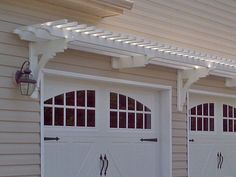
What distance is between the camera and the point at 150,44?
792cm

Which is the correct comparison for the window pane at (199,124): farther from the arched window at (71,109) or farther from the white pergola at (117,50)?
the arched window at (71,109)

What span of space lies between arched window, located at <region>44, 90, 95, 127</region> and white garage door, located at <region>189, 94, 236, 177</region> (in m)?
2.69

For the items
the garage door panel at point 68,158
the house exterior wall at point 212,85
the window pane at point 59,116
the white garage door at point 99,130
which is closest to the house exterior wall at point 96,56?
the house exterior wall at point 212,85

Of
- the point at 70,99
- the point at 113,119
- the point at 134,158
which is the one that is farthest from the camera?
the point at 134,158

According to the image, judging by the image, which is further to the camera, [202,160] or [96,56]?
[202,160]

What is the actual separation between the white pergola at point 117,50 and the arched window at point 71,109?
62cm

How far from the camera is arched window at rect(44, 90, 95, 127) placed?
747 cm

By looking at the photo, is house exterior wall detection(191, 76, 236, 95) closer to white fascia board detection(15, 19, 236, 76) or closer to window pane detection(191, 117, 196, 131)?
→ window pane detection(191, 117, 196, 131)

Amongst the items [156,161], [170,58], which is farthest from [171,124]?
[170,58]

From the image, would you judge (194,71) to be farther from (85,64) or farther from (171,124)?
(85,64)

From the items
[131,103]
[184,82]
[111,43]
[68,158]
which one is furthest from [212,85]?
[68,158]

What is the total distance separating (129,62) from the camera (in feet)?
27.0

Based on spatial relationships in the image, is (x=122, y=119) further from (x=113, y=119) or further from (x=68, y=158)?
(x=68, y=158)

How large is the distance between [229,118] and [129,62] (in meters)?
3.90
